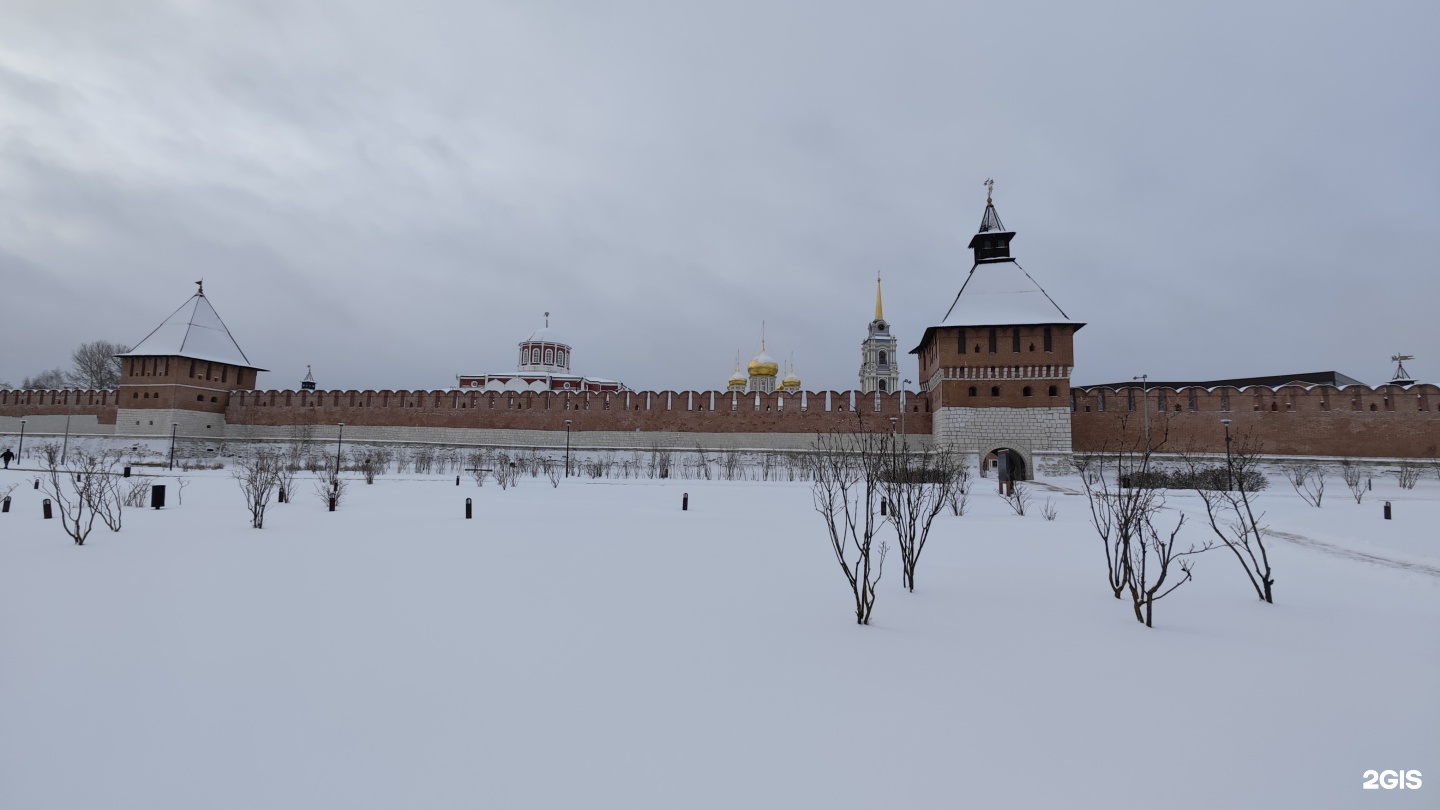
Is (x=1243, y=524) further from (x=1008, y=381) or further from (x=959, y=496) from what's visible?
(x=1008, y=381)

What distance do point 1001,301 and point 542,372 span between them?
23.8 m

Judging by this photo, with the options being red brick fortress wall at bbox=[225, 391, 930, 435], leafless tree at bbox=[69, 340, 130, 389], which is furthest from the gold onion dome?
leafless tree at bbox=[69, 340, 130, 389]

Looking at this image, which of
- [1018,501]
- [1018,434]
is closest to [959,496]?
[1018,501]

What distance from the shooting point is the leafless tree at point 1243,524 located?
3.83 m

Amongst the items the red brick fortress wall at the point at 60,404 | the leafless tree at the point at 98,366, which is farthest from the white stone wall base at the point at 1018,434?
the leafless tree at the point at 98,366

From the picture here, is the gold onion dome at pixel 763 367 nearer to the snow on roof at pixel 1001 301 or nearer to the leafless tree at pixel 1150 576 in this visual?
the snow on roof at pixel 1001 301

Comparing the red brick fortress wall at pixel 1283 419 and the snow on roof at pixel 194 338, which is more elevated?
the snow on roof at pixel 194 338

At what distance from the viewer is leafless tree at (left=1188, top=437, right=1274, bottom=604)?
3826mm

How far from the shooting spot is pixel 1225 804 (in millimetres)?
1711

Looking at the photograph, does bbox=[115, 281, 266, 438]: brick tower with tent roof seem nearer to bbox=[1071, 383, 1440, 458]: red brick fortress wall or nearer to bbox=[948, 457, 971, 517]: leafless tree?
bbox=[948, 457, 971, 517]: leafless tree

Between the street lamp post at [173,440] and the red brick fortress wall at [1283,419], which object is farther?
the street lamp post at [173,440]

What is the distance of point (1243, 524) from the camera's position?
3.91m

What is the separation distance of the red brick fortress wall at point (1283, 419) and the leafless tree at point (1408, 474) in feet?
1.12

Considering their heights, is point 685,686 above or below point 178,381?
below
